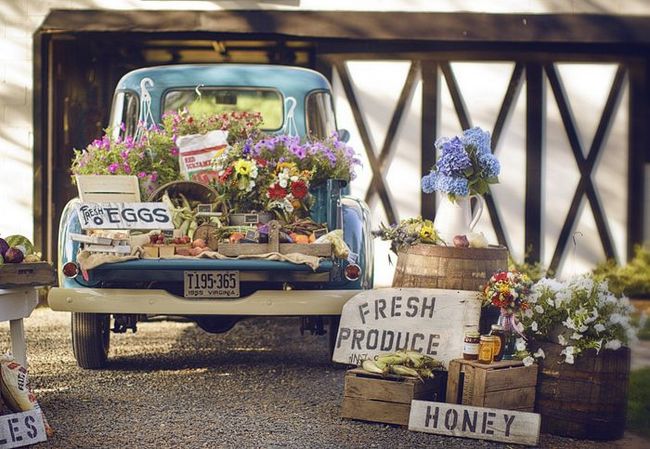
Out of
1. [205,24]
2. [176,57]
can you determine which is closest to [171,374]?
[205,24]

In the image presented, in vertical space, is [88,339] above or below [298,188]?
below

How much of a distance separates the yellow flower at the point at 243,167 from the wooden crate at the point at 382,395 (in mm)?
1831

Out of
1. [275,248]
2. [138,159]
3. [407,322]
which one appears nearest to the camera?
[407,322]

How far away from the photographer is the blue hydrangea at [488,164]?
6879 millimetres

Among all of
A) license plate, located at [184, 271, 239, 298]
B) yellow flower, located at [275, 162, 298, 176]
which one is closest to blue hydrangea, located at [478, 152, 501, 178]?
yellow flower, located at [275, 162, 298, 176]

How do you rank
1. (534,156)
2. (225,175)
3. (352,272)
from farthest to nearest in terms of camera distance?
(534,156) < (225,175) < (352,272)

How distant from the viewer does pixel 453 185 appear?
6.80 m

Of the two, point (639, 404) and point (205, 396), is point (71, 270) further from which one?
point (639, 404)

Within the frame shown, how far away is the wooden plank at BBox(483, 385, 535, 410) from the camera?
225 inches

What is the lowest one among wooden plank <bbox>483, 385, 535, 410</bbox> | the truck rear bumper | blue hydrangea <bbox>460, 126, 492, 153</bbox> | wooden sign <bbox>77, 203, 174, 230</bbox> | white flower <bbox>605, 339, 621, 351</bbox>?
wooden plank <bbox>483, 385, 535, 410</bbox>

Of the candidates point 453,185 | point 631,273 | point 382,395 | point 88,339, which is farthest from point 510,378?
point 631,273

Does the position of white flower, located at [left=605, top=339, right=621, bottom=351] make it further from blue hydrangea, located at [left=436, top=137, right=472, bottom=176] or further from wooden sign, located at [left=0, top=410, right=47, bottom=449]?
wooden sign, located at [left=0, top=410, right=47, bottom=449]

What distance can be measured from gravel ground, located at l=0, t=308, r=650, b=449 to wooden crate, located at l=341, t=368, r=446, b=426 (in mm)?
→ 57

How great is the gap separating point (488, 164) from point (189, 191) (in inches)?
77.2
